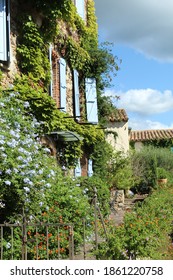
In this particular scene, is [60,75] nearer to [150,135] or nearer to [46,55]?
[46,55]

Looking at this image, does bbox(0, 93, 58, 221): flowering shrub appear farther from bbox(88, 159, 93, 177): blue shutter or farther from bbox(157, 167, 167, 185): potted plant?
bbox(157, 167, 167, 185): potted plant

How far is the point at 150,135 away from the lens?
33.6m

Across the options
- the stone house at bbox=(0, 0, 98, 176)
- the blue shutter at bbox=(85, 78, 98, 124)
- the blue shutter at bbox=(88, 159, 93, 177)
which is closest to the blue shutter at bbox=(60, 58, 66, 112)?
the stone house at bbox=(0, 0, 98, 176)

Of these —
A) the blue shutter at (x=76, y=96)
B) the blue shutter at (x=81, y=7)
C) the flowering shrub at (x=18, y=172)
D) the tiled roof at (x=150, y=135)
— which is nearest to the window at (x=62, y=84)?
the blue shutter at (x=76, y=96)

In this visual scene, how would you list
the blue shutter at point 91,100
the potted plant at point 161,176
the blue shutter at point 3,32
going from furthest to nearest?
the potted plant at point 161,176, the blue shutter at point 91,100, the blue shutter at point 3,32

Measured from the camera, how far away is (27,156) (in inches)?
293

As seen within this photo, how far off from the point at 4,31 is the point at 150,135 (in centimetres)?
2507

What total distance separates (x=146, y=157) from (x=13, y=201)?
15.1 meters

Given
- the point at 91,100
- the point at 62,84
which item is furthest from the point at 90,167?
the point at 62,84

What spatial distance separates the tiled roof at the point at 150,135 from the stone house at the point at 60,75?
1783cm

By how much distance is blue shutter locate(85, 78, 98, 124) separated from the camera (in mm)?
14688

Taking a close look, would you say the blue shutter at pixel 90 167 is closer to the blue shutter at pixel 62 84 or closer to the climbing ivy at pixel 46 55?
the climbing ivy at pixel 46 55

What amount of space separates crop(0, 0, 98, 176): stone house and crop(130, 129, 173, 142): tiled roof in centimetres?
1783

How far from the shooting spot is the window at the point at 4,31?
→ 30.9ft
